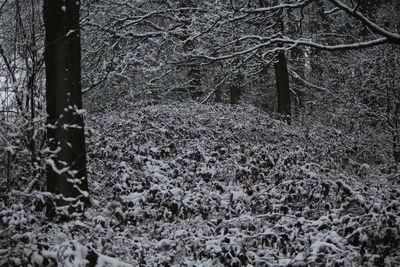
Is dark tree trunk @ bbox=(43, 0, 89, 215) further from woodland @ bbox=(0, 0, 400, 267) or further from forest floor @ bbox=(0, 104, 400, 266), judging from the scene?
forest floor @ bbox=(0, 104, 400, 266)

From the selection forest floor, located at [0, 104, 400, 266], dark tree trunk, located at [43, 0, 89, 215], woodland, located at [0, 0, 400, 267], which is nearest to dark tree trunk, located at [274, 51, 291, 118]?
woodland, located at [0, 0, 400, 267]

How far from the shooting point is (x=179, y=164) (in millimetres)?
7711

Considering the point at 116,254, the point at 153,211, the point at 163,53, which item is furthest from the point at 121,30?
the point at 116,254

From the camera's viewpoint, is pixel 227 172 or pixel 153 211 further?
pixel 227 172

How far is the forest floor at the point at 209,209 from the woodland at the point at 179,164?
0.02 metres

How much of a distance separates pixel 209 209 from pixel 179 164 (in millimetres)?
2117

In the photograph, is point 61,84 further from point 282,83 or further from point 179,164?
point 282,83

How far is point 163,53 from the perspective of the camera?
14.0 m

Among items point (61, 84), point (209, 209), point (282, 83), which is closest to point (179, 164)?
point (209, 209)

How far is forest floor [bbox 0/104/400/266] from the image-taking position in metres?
3.98

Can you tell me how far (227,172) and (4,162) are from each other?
386 cm

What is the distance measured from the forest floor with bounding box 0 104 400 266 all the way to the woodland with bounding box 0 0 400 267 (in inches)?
1.0

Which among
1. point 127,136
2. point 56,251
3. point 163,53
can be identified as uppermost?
point 163,53

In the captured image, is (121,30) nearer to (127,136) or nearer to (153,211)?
(127,136)
